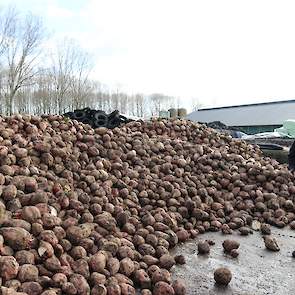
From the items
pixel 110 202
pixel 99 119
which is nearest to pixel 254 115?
pixel 99 119

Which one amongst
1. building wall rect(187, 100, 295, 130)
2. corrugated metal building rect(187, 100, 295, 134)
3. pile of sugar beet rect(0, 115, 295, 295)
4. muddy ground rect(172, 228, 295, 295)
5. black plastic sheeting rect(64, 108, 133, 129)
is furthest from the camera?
building wall rect(187, 100, 295, 130)

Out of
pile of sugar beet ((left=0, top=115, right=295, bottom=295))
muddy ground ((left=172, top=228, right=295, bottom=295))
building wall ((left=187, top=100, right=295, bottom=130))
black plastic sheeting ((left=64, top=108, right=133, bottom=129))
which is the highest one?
building wall ((left=187, top=100, right=295, bottom=130))

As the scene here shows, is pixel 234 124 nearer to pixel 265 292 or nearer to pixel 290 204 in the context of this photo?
pixel 290 204

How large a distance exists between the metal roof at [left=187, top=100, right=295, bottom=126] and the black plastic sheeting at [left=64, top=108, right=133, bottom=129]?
12053mm

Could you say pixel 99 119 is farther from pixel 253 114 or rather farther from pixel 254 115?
pixel 253 114

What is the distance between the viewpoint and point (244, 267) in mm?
2135

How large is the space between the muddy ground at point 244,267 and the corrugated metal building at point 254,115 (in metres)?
13.9

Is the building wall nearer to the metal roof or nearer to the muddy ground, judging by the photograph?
the metal roof

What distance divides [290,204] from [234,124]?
15.5 m

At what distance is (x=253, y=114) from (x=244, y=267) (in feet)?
56.2

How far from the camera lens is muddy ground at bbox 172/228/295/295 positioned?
189 cm

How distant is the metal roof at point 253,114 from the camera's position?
16.8m

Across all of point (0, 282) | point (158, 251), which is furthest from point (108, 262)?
Answer: point (0, 282)

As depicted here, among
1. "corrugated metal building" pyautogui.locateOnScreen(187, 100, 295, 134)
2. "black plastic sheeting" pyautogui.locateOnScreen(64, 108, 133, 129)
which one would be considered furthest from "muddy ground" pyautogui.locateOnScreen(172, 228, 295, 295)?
"corrugated metal building" pyautogui.locateOnScreen(187, 100, 295, 134)
